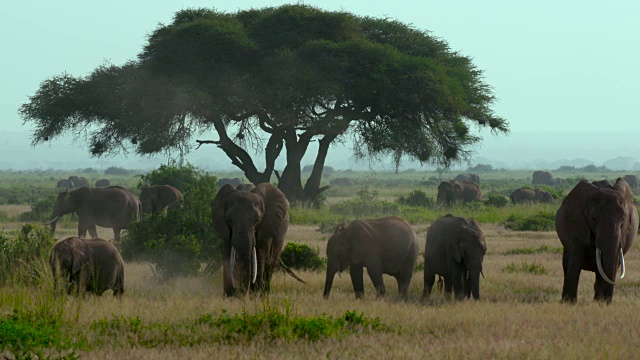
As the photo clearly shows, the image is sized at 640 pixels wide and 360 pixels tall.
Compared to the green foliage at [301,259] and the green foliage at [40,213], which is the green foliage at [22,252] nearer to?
the green foliage at [301,259]

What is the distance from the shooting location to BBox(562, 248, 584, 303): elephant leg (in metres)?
13.3

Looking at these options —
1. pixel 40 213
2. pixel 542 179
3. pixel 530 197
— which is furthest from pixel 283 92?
pixel 542 179

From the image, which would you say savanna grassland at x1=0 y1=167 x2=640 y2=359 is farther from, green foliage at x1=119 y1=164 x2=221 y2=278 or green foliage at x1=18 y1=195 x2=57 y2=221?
green foliage at x1=18 y1=195 x2=57 y2=221

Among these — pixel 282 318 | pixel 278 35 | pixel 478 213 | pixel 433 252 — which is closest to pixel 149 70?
pixel 278 35

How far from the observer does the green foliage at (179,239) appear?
16719mm

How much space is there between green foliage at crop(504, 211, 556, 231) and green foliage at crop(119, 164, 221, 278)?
12.6 metres

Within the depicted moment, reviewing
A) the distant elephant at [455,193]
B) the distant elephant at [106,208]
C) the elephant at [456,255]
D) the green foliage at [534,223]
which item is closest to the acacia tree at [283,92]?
the distant elephant at [455,193]

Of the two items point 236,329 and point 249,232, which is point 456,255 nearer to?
point 249,232

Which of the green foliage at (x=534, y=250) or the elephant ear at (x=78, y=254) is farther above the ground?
the elephant ear at (x=78, y=254)

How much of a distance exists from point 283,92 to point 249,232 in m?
23.7

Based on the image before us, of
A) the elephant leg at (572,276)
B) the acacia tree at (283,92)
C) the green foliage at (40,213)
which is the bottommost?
the green foliage at (40,213)

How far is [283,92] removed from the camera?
Answer: 35812 mm

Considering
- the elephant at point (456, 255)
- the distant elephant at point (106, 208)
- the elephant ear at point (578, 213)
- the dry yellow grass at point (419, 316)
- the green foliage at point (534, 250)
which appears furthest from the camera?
the distant elephant at point (106, 208)

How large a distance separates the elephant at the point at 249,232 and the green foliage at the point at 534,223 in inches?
650
